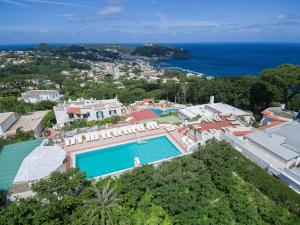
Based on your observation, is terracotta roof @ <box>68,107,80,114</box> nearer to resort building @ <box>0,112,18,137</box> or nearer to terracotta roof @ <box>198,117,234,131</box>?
resort building @ <box>0,112,18,137</box>

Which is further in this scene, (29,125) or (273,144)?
(29,125)

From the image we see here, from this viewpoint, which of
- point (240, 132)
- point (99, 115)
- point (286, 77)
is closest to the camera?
point (240, 132)

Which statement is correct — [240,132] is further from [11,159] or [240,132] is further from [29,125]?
[29,125]

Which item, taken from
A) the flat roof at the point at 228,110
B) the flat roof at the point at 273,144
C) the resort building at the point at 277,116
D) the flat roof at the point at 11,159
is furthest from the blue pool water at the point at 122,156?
the resort building at the point at 277,116

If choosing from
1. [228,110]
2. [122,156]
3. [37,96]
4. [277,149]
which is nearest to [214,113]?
[228,110]

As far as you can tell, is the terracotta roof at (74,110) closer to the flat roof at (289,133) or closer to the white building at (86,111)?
the white building at (86,111)
